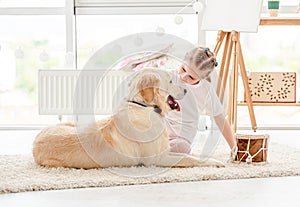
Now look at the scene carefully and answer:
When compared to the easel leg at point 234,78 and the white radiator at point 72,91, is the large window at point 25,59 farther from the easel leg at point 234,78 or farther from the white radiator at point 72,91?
the easel leg at point 234,78

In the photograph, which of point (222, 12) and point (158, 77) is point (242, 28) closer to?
point (222, 12)

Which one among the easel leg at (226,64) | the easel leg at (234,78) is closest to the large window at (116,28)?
the easel leg at (226,64)

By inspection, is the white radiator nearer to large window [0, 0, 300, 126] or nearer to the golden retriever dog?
large window [0, 0, 300, 126]

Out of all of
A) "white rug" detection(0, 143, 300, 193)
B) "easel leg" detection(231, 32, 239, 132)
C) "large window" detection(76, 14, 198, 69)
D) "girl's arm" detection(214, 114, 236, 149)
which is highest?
"large window" detection(76, 14, 198, 69)

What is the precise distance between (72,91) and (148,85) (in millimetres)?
2064

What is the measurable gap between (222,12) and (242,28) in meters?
0.18

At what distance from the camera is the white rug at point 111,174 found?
7.06ft

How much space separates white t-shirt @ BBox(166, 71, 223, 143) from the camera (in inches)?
112

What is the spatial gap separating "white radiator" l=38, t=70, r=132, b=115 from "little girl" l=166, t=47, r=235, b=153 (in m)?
1.49

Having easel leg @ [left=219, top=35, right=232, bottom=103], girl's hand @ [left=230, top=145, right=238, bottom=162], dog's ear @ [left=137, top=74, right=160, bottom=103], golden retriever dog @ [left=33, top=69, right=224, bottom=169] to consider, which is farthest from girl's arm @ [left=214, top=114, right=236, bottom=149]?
easel leg @ [left=219, top=35, right=232, bottom=103]

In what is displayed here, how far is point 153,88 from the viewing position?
242cm

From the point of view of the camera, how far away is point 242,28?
342 centimetres

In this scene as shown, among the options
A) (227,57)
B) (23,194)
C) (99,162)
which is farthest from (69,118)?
(23,194)

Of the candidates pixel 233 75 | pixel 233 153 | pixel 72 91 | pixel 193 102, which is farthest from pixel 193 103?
pixel 72 91
